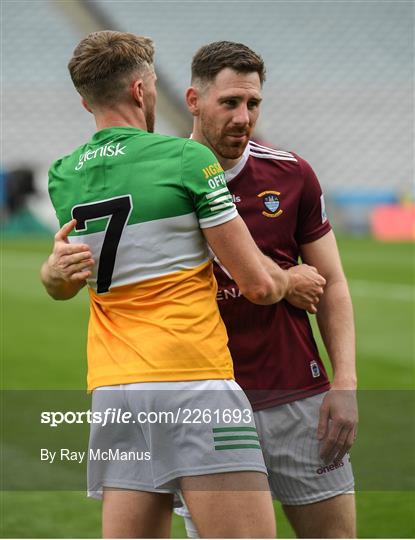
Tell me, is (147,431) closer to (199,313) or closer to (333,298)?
(199,313)

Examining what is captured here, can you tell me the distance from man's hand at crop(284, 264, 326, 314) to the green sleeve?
1.35 ft

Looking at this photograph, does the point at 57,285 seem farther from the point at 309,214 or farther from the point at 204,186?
the point at 309,214

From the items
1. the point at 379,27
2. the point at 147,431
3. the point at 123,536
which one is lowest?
the point at 123,536

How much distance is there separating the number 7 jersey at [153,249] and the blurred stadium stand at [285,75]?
26.5 meters

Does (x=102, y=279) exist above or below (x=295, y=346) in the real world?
above

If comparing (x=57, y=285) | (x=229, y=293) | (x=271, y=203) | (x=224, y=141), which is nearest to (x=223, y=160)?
(x=224, y=141)

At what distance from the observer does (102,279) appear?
274cm

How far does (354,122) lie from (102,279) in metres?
28.0

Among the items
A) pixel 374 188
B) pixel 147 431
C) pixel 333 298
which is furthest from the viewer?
pixel 374 188

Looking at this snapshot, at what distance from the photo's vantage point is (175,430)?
263 cm

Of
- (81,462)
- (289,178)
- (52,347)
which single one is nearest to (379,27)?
(52,347)

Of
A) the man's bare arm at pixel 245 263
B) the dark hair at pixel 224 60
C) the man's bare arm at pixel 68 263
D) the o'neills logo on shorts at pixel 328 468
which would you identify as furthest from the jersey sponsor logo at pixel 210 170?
the o'neills logo on shorts at pixel 328 468

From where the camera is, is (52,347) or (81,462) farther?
(52,347)

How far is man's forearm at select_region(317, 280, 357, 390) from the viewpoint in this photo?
3240mm
